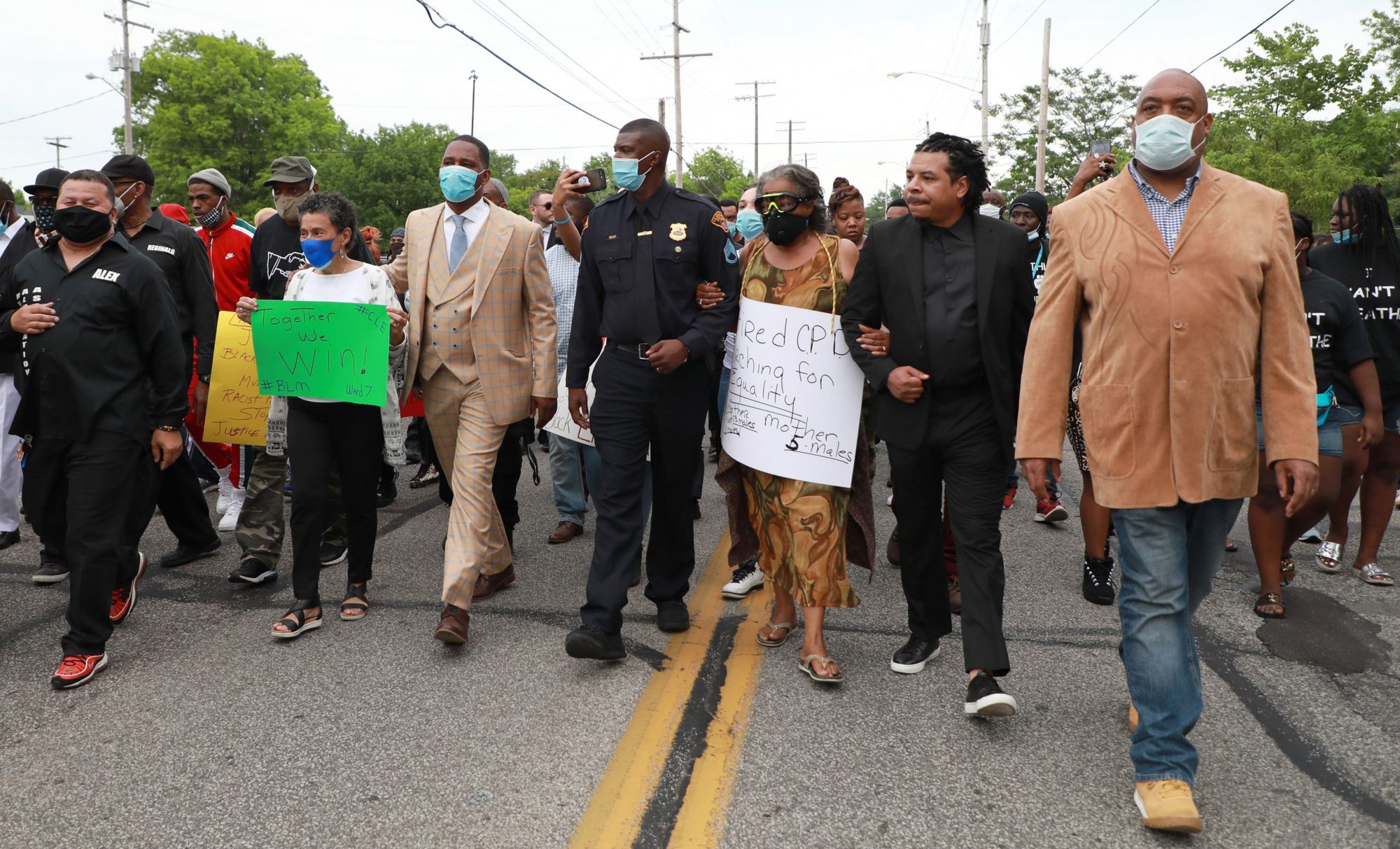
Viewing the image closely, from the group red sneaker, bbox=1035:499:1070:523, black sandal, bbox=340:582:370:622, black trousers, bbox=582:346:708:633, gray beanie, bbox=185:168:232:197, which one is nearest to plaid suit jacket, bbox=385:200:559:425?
black trousers, bbox=582:346:708:633

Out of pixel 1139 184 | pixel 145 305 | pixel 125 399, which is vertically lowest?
pixel 125 399

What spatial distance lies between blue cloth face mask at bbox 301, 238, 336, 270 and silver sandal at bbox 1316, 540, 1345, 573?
19.3ft

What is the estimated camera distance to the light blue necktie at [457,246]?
5.10 meters

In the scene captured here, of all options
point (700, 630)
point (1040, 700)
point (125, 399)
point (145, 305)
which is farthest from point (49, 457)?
point (1040, 700)

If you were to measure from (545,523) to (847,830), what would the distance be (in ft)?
15.1

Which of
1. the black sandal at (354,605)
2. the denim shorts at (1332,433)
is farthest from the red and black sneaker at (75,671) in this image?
→ the denim shorts at (1332,433)

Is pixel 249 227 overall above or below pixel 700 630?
above

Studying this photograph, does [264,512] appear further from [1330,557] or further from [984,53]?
[984,53]

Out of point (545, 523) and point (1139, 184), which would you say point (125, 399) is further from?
point (1139, 184)

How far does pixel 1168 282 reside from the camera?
3211mm

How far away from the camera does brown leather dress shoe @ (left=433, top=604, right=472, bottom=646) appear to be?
459cm

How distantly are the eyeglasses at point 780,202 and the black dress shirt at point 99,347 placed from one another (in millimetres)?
2739

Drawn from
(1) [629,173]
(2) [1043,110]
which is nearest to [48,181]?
(1) [629,173]

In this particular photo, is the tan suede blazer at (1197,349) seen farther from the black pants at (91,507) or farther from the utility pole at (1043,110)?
the utility pole at (1043,110)
